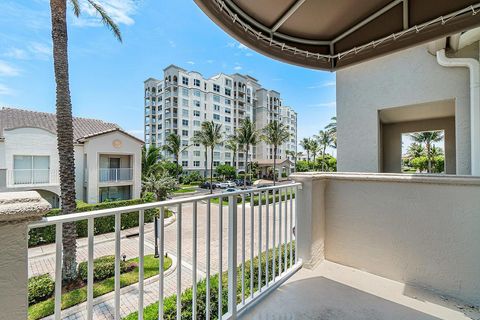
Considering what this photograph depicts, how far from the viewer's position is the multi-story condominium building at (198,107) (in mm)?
36434

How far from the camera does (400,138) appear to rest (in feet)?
22.6

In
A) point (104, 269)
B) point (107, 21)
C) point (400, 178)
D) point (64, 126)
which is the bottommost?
point (104, 269)

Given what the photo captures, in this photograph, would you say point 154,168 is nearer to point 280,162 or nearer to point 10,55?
point 10,55

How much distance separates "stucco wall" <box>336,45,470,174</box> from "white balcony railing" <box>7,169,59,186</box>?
15.4 m

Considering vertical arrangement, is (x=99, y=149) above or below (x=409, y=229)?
above

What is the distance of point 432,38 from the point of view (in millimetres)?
2119

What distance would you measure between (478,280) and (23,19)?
1321cm

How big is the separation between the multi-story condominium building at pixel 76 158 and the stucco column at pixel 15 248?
15.4m

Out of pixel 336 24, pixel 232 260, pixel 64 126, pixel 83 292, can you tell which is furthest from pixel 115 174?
pixel 336 24

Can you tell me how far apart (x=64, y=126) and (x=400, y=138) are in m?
10.3

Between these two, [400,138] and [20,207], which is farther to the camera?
[400,138]

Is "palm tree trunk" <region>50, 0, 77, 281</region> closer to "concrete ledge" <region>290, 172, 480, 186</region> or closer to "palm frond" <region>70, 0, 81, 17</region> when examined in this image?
"palm frond" <region>70, 0, 81, 17</region>

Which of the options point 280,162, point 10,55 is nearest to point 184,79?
point 280,162

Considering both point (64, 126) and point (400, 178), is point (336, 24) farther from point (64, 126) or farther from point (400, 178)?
point (64, 126)
